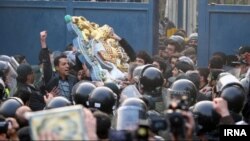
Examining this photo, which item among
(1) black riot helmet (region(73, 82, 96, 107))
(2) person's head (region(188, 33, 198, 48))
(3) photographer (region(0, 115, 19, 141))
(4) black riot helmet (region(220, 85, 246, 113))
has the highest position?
(4) black riot helmet (region(220, 85, 246, 113))

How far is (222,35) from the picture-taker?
17.6 metres

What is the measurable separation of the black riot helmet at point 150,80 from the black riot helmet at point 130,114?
6.84 ft

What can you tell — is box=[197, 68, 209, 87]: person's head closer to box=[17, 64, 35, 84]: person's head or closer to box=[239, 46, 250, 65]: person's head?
box=[239, 46, 250, 65]: person's head

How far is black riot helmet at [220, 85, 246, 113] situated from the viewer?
9.64m

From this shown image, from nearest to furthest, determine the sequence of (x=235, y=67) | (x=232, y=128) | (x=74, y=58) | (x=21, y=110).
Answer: (x=232, y=128), (x=21, y=110), (x=235, y=67), (x=74, y=58)

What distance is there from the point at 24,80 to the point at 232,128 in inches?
194

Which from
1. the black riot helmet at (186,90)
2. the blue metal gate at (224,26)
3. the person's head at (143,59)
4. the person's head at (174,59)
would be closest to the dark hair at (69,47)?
the person's head at (174,59)

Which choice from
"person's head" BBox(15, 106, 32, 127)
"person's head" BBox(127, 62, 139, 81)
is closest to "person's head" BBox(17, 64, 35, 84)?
"person's head" BBox(127, 62, 139, 81)

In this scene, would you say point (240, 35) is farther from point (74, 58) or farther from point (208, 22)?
point (74, 58)

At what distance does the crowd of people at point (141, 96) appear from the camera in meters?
7.29

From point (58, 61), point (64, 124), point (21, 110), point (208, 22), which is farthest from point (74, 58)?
point (64, 124)

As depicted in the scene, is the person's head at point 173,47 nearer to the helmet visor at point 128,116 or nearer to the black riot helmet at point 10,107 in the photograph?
the black riot helmet at point 10,107

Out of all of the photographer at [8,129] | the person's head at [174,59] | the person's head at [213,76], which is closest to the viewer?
the photographer at [8,129]

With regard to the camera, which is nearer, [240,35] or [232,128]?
[232,128]
